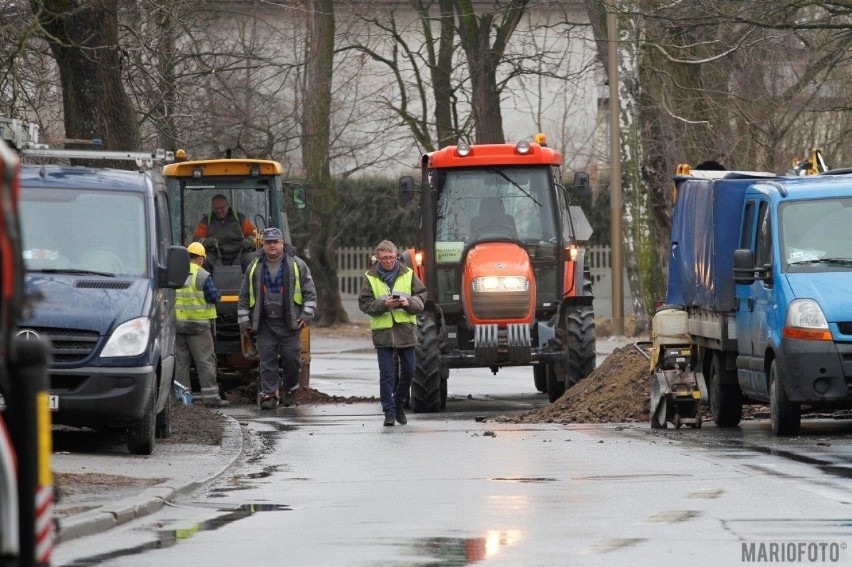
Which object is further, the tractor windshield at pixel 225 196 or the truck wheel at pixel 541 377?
the truck wheel at pixel 541 377

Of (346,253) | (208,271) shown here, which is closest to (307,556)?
(208,271)

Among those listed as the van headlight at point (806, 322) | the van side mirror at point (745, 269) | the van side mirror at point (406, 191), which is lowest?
the van headlight at point (806, 322)

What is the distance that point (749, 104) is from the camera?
2997cm

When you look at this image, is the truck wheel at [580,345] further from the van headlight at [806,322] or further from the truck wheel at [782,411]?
the van headlight at [806,322]

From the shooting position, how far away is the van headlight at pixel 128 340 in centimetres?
1358

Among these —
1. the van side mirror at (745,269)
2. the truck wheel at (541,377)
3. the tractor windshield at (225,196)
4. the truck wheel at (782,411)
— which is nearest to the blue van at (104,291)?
the van side mirror at (745,269)

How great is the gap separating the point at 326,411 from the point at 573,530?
35.0 ft

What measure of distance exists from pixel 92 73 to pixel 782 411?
899 cm

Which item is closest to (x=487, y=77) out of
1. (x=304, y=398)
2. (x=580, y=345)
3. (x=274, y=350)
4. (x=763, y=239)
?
(x=304, y=398)

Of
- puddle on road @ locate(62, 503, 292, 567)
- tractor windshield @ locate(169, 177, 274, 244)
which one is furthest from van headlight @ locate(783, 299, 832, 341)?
tractor windshield @ locate(169, 177, 274, 244)

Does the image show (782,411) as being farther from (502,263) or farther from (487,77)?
(487,77)

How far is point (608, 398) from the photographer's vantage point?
18.8 meters

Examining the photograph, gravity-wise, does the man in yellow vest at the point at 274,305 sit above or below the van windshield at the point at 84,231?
below

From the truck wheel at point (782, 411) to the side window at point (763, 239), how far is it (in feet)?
3.41
